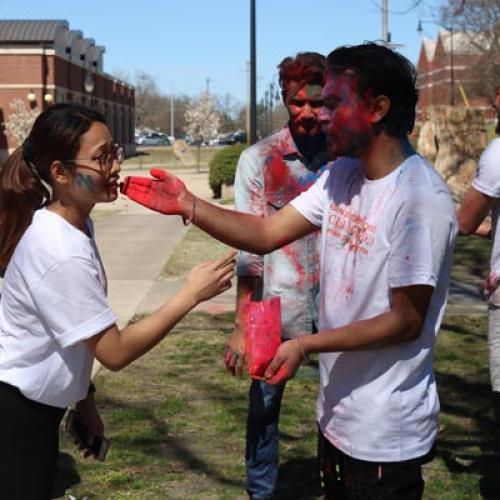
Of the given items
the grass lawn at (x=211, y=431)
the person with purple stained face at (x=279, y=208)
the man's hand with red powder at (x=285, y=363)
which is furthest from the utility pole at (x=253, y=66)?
the man's hand with red powder at (x=285, y=363)

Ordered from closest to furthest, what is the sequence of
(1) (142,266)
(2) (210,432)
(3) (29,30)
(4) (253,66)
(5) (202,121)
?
(2) (210,432), (1) (142,266), (4) (253,66), (3) (29,30), (5) (202,121)

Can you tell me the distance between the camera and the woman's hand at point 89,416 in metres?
3.04

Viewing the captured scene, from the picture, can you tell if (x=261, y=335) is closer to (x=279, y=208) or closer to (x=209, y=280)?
(x=209, y=280)

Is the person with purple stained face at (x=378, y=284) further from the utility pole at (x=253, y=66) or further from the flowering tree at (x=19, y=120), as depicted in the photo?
the flowering tree at (x=19, y=120)

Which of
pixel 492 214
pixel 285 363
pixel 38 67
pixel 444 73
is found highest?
pixel 444 73

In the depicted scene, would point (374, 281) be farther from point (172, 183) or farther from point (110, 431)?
point (110, 431)

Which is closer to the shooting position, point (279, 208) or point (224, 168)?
point (279, 208)

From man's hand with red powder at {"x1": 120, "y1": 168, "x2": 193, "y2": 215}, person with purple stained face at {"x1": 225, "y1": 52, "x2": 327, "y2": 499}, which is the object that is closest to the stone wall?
person with purple stained face at {"x1": 225, "y1": 52, "x2": 327, "y2": 499}

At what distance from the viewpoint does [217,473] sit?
4.68 metres

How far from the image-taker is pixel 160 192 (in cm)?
273

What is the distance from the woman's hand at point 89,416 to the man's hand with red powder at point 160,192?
74cm

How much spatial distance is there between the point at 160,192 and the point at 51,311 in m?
0.52

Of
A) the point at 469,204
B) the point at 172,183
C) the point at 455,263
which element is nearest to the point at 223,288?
the point at 172,183

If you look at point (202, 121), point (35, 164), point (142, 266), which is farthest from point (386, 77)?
point (202, 121)
